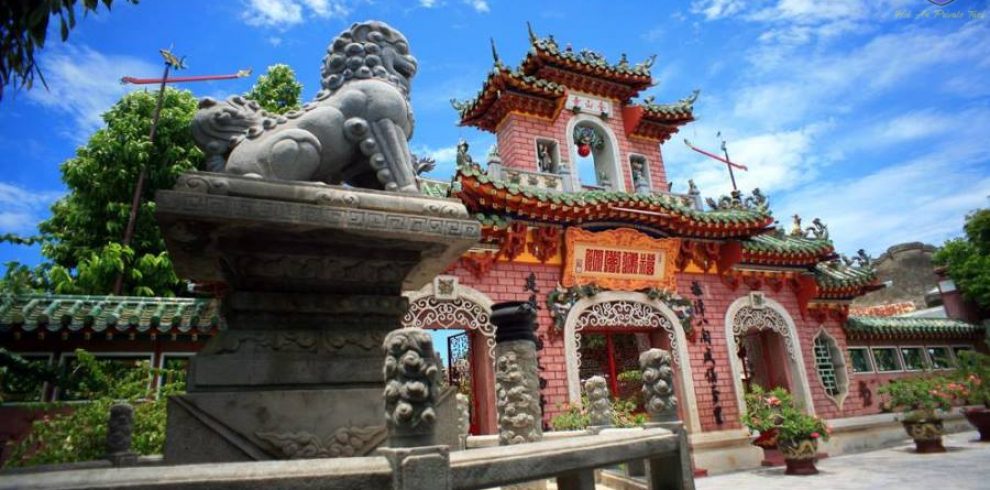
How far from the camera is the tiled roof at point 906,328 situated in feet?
48.8

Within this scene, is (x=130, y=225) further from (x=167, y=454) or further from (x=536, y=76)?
(x=167, y=454)

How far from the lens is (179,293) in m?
14.6

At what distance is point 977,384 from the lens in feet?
42.3

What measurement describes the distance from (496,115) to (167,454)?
12063mm

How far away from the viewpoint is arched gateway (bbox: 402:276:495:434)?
31.0 ft

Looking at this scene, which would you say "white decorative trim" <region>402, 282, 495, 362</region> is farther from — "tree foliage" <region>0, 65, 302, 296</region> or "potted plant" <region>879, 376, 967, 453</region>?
"potted plant" <region>879, 376, 967, 453</region>

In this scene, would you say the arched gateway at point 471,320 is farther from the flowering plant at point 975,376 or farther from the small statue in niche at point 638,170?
the flowering plant at point 975,376

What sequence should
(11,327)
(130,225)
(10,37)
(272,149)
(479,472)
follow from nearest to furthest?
(479,472), (10,37), (272,149), (11,327), (130,225)

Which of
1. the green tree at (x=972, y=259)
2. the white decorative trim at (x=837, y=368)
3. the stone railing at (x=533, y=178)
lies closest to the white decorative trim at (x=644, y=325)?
the stone railing at (x=533, y=178)

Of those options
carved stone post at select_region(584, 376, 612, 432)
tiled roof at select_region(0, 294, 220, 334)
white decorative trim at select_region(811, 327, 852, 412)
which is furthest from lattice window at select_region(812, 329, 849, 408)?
tiled roof at select_region(0, 294, 220, 334)

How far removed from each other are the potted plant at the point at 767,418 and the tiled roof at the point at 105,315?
10805mm

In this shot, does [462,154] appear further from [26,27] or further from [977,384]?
[977,384]

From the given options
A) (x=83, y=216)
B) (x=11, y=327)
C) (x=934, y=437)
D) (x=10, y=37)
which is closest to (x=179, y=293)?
(x=83, y=216)

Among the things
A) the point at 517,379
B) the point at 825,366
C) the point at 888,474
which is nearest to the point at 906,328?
the point at 825,366
